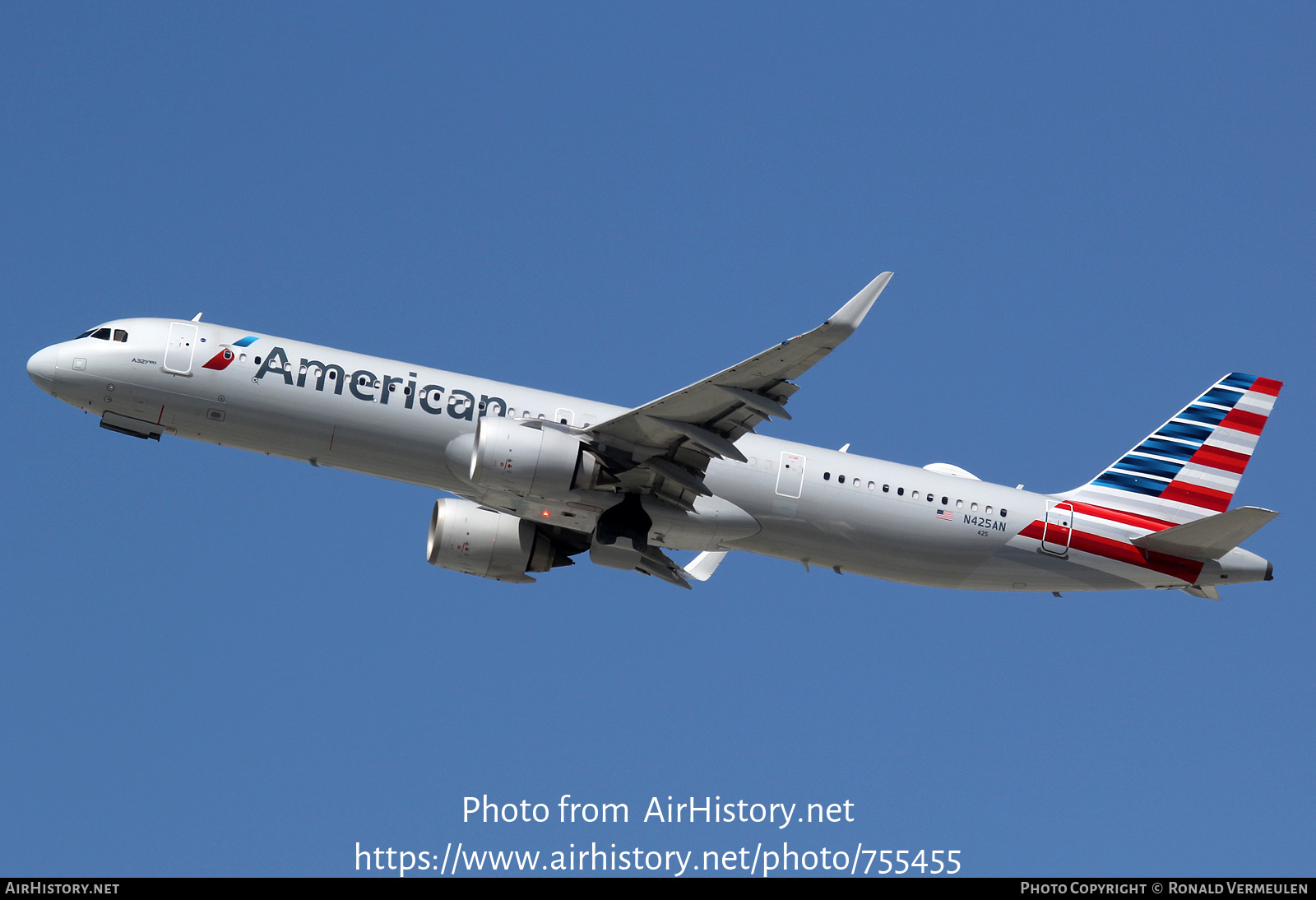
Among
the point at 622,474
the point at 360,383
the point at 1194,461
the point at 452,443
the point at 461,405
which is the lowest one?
the point at 622,474

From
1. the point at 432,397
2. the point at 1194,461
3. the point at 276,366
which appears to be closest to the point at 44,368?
the point at 276,366

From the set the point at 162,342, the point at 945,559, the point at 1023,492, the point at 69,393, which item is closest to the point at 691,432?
the point at 945,559

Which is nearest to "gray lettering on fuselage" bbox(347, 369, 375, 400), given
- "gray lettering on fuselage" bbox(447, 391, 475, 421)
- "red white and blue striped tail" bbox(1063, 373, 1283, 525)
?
"gray lettering on fuselage" bbox(447, 391, 475, 421)

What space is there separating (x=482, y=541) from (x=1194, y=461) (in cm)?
2157

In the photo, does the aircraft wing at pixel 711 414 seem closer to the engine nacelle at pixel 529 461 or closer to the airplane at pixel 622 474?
the airplane at pixel 622 474

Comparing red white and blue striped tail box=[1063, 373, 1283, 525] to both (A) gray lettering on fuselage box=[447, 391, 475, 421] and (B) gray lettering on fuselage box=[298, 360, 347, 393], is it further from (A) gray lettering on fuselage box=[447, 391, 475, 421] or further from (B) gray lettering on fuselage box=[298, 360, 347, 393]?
(B) gray lettering on fuselage box=[298, 360, 347, 393]

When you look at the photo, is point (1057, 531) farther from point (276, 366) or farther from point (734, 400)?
point (276, 366)

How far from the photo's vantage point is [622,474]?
33031 millimetres

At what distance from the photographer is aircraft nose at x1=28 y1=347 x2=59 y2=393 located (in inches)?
1329

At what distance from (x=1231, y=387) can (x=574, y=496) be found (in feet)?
71.2

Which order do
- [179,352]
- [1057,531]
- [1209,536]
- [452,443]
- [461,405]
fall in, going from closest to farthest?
[452,443] < [179,352] < [461,405] < [1209,536] < [1057,531]

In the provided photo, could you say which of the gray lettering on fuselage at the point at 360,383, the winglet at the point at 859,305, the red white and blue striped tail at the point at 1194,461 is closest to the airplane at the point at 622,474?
the gray lettering on fuselage at the point at 360,383

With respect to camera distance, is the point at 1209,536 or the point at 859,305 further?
the point at 1209,536

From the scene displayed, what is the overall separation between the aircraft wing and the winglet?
2 centimetres
